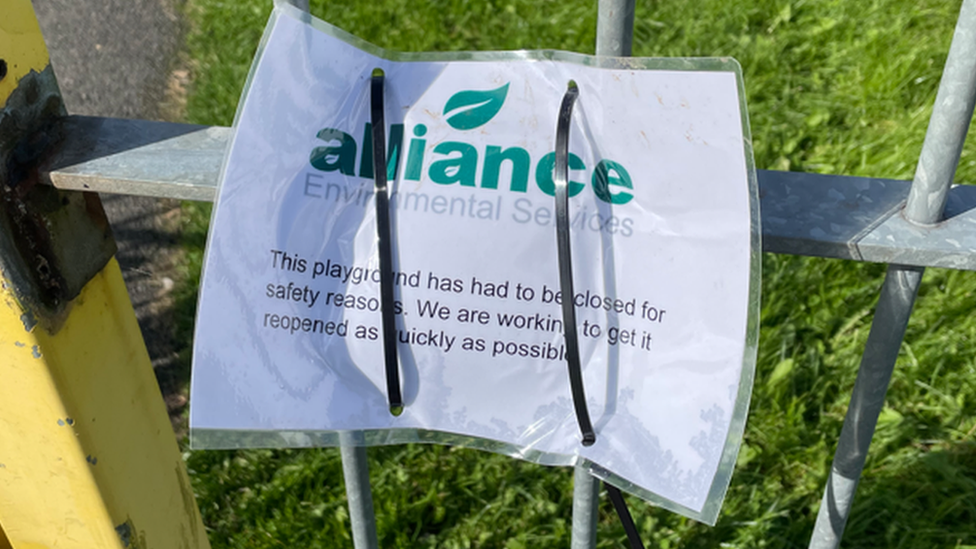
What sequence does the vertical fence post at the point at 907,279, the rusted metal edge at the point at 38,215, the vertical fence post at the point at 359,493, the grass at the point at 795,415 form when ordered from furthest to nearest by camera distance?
1. the grass at the point at 795,415
2. the vertical fence post at the point at 359,493
3. the rusted metal edge at the point at 38,215
4. the vertical fence post at the point at 907,279

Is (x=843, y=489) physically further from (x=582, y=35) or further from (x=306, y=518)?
(x=582, y=35)

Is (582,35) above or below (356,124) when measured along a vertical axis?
below

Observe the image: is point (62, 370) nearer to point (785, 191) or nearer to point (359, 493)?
point (359, 493)

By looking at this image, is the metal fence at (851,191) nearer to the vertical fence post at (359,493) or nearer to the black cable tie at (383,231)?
the black cable tie at (383,231)

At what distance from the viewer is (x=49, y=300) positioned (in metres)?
1.04

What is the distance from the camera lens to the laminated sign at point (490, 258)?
83 centimetres

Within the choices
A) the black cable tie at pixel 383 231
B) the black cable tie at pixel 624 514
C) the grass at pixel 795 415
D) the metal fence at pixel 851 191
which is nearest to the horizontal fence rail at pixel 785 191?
the metal fence at pixel 851 191

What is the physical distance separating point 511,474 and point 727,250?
1.39 meters

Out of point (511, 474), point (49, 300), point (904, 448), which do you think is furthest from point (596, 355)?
point (904, 448)

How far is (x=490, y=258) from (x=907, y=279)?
0.43m

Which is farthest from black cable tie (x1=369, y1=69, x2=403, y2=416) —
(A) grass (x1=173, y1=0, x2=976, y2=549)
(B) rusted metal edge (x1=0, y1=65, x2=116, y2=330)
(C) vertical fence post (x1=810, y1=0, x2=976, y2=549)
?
(A) grass (x1=173, y1=0, x2=976, y2=549)

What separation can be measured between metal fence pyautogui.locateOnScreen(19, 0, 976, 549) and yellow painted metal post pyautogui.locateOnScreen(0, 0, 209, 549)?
0.06m

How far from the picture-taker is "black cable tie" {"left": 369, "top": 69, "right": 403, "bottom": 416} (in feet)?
2.79

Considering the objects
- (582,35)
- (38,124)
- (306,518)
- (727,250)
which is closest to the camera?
(727,250)
